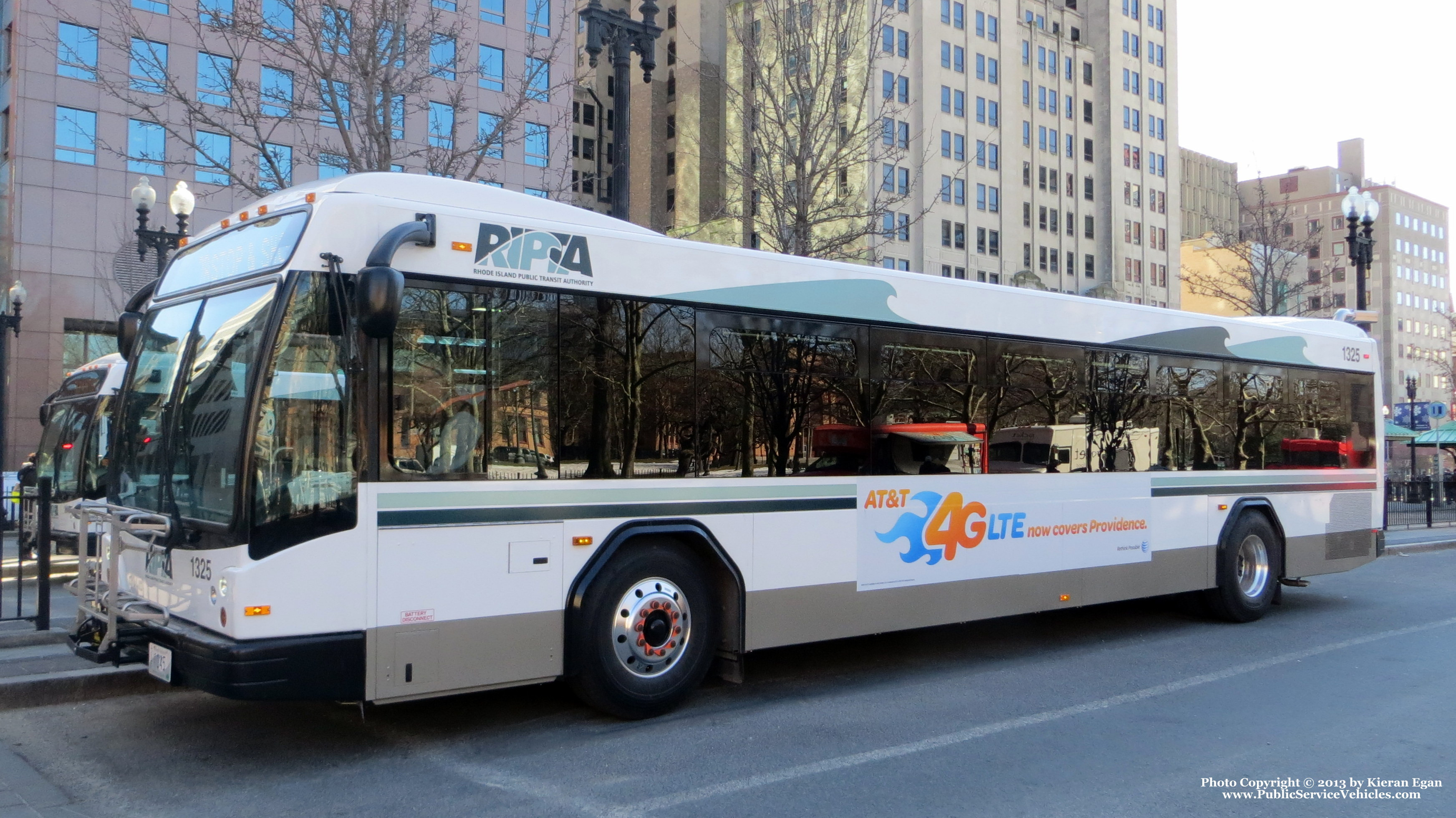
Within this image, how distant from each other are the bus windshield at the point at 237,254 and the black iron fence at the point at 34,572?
260cm

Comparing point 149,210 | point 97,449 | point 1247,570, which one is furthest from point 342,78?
point 1247,570

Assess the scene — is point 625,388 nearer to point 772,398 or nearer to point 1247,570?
point 772,398

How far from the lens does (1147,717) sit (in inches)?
283

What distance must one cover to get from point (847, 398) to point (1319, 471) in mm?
7162

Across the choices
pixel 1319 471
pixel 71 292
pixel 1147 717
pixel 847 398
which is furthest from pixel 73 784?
pixel 71 292

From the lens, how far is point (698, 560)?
733 cm

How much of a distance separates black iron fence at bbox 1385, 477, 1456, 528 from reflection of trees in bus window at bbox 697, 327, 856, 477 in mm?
22957

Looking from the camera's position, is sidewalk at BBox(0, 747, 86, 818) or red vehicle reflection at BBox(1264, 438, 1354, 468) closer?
sidewalk at BBox(0, 747, 86, 818)

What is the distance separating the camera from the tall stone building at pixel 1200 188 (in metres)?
120

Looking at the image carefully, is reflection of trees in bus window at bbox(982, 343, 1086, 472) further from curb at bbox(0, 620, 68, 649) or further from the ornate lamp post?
the ornate lamp post

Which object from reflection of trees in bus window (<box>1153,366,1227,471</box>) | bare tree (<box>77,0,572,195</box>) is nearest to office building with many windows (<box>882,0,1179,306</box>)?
bare tree (<box>77,0,572,195</box>)

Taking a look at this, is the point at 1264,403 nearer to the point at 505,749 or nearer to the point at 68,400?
the point at 505,749

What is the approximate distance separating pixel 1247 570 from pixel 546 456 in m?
8.34

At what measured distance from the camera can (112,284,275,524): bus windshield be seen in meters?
5.81
